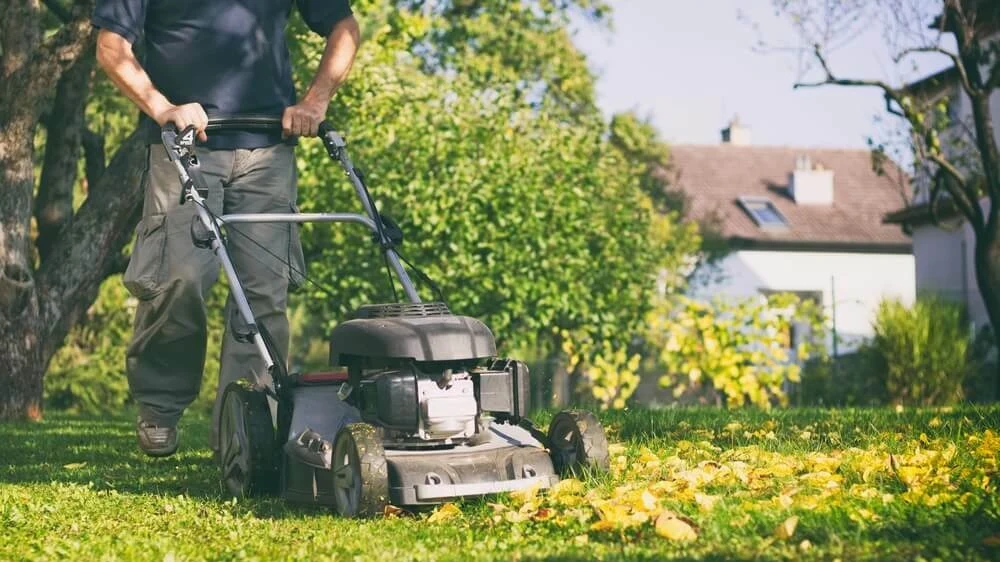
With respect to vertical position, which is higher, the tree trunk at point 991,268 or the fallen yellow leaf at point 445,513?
the tree trunk at point 991,268

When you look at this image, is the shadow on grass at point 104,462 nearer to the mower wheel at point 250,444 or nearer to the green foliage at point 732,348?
the mower wheel at point 250,444

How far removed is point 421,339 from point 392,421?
0.84 feet

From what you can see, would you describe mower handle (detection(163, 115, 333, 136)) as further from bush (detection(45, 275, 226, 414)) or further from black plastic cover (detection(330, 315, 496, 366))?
bush (detection(45, 275, 226, 414))

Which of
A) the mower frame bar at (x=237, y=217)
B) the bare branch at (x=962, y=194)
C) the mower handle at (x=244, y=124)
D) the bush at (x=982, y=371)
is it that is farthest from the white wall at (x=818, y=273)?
the mower frame bar at (x=237, y=217)

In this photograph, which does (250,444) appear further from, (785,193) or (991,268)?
(785,193)

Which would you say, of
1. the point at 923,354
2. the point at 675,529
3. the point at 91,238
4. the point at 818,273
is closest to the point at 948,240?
the point at 923,354

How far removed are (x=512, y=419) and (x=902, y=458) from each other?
120cm

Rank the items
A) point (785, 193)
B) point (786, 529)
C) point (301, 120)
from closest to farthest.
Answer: point (786, 529) < point (301, 120) < point (785, 193)

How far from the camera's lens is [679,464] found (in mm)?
4980

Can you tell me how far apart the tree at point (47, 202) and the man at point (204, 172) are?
497 centimetres

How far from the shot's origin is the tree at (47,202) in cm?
1030

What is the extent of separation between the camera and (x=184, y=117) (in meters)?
5.18

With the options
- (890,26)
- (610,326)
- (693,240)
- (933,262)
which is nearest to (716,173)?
(693,240)

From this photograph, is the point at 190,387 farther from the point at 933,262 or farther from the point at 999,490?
the point at 933,262
